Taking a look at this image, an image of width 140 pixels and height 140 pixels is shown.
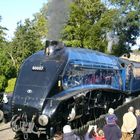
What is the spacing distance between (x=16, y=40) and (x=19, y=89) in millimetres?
30966

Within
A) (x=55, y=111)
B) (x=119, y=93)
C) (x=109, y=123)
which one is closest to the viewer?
(x=109, y=123)

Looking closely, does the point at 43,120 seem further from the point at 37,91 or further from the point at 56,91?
the point at 56,91

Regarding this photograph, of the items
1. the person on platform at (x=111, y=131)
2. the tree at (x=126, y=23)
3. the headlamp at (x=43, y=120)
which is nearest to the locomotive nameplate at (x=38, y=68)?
the headlamp at (x=43, y=120)

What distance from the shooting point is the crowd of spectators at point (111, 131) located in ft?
36.3

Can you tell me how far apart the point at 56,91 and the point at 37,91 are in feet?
2.37

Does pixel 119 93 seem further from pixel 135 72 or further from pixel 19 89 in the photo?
pixel 19 89

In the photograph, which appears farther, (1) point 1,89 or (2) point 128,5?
(2) point 128,5

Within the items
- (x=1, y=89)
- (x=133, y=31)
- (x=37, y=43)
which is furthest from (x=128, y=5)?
(x=1, y=89)

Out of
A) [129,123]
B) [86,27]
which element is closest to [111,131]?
[129,123]

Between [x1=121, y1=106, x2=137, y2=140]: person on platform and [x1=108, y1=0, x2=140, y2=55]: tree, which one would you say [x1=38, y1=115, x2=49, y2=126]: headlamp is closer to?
[x1=121, y1=106, x2=137, y2=140]: person on platform

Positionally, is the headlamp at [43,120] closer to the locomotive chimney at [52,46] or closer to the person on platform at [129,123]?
the person on platform at [129,123]

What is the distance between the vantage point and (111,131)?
1313cm

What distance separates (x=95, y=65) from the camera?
66.2 feet

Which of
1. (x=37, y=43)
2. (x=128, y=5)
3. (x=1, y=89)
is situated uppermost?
(x=128, y=5)
